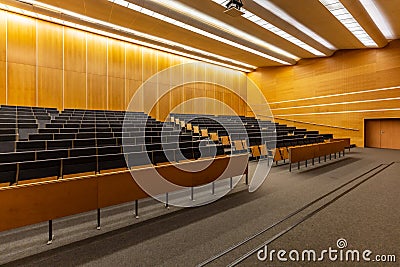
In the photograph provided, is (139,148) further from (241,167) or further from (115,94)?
(115,94)

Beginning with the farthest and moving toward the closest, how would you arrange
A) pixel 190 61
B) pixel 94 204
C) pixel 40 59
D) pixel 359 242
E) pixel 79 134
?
pixel 190 61 → pixel 40 59 → pixel 79 134 → pixel 94 204 → pixel 359 242

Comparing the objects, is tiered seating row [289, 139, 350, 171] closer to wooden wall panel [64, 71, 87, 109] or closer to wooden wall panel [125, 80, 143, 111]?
wooden wall panel [125, 80, 143, 111]

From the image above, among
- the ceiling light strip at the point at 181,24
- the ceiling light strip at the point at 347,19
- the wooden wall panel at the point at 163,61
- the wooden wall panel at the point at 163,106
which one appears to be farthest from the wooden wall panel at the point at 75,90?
the ceiling light strip at the point at 347,19

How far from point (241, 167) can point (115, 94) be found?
23.3ft

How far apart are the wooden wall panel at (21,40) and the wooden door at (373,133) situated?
11.8 meters

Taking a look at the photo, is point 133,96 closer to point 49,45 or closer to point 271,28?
point 49,45

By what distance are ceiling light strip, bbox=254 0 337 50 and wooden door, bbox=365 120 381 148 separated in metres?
3.35

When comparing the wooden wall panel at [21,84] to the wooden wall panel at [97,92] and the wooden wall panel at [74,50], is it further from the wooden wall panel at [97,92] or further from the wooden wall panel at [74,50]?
the wooden wall panel at [97,92]

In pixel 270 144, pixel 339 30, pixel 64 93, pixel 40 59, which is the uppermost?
pixel 339 30

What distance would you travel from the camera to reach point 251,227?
2.19 meters

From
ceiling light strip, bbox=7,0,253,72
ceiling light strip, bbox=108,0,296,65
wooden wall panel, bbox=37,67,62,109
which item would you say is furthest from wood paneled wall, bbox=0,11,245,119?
ceiling light strip, bbox=108,0,296,65

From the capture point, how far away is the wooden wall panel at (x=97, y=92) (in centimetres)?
858

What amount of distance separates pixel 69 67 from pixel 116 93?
171cm

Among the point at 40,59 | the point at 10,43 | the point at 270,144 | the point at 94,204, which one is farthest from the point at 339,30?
the point at 10,43
